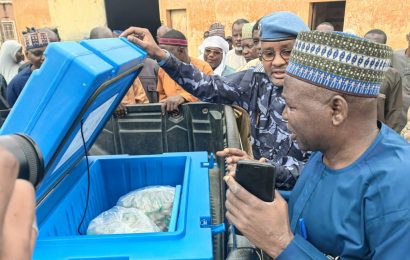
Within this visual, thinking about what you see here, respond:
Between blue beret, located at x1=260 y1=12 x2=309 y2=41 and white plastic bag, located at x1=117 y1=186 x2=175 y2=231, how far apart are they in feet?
3.05

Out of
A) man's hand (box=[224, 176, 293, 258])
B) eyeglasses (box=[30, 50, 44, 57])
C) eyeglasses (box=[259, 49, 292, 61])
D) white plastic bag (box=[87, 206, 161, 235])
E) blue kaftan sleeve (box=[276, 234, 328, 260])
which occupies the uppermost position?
eyeglasses (box=[259, 49, 292, 61])

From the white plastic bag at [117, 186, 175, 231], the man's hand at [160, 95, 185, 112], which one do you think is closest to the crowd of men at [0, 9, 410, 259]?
the white plastic bag at [117, 186, 175, 231]

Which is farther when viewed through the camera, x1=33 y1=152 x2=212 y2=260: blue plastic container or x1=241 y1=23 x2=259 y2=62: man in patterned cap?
x1=241 y1=23 x2=259 y2=62: man in patterned cap

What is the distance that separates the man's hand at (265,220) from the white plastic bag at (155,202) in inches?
20.3

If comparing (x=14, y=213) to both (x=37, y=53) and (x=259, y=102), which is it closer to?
(x=259, y=102)

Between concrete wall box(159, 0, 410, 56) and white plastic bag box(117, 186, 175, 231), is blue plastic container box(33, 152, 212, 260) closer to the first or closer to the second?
white plastic bag box(117, 186, 175, 231)

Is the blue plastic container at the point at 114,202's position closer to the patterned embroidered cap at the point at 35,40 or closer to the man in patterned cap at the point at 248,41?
the patterned embroidered cap at the point at 35,40

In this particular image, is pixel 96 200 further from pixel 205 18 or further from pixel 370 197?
pixel 205 18

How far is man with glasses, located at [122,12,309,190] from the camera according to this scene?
1.63 meters

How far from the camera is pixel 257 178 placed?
0.97m

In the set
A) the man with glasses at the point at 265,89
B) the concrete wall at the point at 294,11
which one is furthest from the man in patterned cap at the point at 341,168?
the concrete wall at the point at 294,11

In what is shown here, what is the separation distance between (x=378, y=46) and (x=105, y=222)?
1.16 metres

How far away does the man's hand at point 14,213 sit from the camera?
1.40ft

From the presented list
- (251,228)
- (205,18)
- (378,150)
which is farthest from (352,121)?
(205,18)
